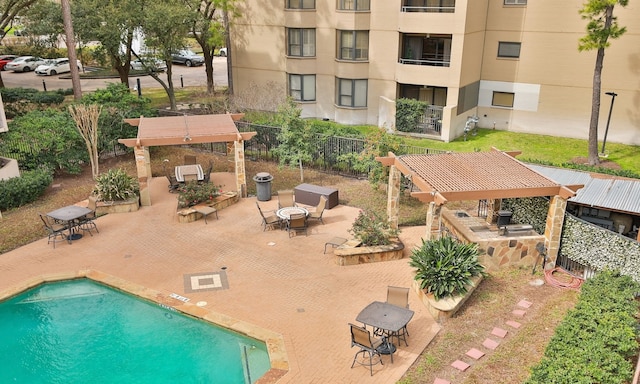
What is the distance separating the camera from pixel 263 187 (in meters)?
22.3

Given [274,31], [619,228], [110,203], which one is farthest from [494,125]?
[110,203]

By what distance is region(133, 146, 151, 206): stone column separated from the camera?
21188 mm

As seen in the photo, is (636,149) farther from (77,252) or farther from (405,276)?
(77,252)

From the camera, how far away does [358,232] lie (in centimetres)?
1773

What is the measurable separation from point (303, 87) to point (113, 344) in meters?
26.2

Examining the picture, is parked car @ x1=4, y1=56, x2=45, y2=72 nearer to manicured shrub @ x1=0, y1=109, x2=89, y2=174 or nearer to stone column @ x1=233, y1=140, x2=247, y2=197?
manicured shrub @ x1=0, y1=109, x2=89, y2=174

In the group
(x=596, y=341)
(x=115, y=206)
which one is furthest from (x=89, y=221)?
(x=596, y=341)

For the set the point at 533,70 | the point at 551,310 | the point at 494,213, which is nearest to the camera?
the point at 551,310

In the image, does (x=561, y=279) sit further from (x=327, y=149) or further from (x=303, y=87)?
(x=303, y=87)

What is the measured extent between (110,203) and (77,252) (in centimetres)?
349

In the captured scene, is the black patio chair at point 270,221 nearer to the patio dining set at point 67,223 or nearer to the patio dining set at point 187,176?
the patio dining set at point 187,176

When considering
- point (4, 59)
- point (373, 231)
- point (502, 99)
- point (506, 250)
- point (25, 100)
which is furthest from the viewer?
point (4, 59)

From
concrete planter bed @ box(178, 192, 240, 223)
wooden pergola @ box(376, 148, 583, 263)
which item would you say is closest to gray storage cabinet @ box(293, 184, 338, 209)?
concrete planter bed @ box(178, 192, 240, 223)

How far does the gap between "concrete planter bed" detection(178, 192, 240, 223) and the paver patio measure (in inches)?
9.1
